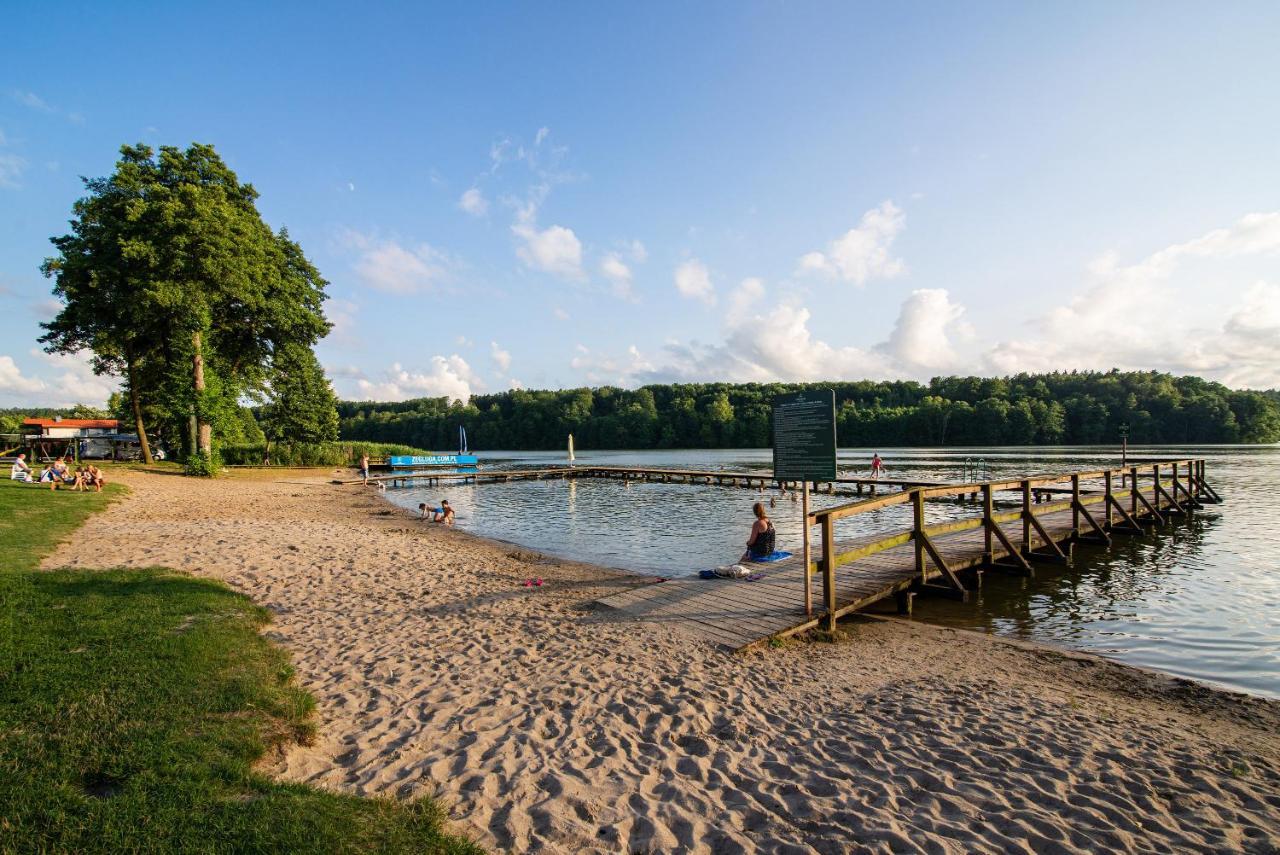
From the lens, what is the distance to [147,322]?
29859 mm

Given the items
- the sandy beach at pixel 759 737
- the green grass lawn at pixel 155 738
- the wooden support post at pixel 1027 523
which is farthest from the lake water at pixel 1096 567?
the green grass lawn at pixel 155 738

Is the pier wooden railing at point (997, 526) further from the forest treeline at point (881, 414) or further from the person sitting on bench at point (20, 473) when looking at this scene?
the forest treeline at point (881, 414)

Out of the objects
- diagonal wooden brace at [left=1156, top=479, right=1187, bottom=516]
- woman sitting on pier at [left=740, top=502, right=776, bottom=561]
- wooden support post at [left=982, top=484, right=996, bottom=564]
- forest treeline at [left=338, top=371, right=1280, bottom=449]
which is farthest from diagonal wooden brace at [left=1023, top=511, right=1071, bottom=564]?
forest treeline at [left=338, top=371, right=1280, bottom=449]

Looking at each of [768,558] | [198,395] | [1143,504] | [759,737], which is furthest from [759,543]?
[198,395]

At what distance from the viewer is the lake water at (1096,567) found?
884 centimetres

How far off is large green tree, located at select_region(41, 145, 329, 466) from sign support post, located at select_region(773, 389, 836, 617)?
30.5 m

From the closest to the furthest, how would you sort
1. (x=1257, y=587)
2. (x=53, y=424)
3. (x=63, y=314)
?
(x=1257, y=587)
(x=63, y=314)
(x=53, y=424)

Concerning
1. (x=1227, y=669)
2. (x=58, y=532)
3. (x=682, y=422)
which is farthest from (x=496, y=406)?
(x=1227, y=669)

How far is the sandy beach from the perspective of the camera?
4.01 meters

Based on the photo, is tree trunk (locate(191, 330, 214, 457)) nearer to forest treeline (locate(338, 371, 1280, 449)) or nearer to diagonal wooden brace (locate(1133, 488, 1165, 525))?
diagonal wooden brace (locate(1133, 488, 1165, 525))

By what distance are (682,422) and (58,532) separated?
11877 centimetres

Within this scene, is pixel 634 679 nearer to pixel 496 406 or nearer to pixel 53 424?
pixel 53 424

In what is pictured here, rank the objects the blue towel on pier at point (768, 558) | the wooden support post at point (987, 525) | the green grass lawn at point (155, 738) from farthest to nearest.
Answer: the blue towel on pier at point (768, 558) → the wooden support post at point (987, 525) → the green grass lawn at point (155, 738)

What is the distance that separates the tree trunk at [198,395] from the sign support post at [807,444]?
Answer: 3277cm
